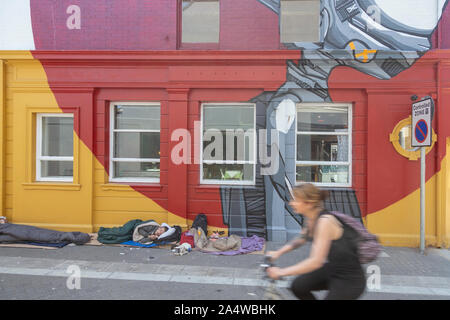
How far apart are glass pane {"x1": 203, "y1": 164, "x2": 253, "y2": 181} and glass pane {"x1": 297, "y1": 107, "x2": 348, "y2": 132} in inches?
66.1

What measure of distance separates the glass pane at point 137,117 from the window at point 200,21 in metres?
1.87

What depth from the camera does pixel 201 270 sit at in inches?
208

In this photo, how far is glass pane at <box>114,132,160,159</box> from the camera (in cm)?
756

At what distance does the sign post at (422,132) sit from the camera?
596cm

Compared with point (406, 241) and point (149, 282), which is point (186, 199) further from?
point (406, 241)

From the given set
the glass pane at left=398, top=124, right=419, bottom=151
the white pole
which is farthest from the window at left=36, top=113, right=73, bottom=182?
the white pole

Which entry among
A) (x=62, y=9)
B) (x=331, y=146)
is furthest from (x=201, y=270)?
(x=62, y=9)

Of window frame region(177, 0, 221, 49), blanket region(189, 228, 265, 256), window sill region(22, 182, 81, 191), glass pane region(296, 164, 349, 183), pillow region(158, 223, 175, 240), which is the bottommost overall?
blanket region(189, 228, 265, 256)

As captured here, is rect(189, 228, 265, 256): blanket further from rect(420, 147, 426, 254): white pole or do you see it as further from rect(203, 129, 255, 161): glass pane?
rect(420, 147, 426, 254): white pole

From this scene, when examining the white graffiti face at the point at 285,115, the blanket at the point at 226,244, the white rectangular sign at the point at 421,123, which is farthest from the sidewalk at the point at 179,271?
the white graffiti face at the point at 285,115

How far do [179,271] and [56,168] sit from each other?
179 inches

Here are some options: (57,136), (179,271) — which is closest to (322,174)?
(179,271)

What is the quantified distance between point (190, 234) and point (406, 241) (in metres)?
4.64

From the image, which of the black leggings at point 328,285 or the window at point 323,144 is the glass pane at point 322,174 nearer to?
the window at point 323,144
